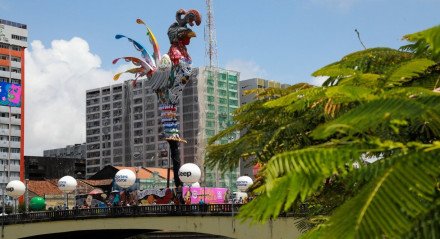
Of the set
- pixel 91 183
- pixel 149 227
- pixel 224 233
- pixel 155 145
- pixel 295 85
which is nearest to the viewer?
pixel 295 85

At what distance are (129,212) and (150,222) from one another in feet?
9.79

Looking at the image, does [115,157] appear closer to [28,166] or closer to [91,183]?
[28,166]

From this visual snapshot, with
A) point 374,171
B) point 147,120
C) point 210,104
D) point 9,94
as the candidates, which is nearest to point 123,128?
point 147,120

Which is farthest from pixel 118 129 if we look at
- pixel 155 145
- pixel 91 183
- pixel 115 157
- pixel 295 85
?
pixel 295 85

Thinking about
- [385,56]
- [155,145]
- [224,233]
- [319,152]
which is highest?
[155,145]

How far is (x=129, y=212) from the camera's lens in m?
51.4

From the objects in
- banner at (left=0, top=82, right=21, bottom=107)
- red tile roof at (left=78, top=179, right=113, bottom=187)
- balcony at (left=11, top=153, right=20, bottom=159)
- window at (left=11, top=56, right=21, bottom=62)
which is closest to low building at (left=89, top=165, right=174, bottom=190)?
red tile roof at (left=78, top=179, right=113, bottom=187)

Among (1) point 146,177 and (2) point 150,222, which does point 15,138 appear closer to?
(1) point 146,177

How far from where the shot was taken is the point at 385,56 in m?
7.71

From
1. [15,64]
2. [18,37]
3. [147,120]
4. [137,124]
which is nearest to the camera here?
[15,64]

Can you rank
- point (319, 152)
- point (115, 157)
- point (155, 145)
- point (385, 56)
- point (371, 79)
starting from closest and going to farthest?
point (319, 152) → point (371, 79) → point (385, 56) → point (155, 145) → point (115, 157)

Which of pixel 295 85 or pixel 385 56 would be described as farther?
pixel 295 85

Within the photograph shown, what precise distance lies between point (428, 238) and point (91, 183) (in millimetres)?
92254

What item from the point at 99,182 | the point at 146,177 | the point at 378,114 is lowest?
the point at 378,114
